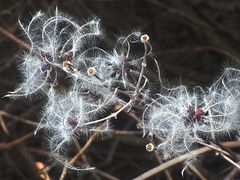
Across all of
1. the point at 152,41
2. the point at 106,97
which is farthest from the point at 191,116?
the point at 152,41

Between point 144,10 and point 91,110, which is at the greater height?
point 144,10

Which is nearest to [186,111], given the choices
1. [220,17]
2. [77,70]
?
[77,70]

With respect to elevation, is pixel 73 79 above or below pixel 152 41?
below

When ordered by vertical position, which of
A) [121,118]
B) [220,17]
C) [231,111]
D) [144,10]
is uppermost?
[144,10]

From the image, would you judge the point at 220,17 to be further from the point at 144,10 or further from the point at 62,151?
the point at 62,151

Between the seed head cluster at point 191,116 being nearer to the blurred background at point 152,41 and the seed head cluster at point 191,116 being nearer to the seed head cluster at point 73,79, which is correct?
the seed head cluster at point 73,79

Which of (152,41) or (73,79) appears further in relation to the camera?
(152,41)

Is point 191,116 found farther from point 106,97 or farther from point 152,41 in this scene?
point 152,41

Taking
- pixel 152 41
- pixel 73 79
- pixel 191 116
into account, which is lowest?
pixel 191 116

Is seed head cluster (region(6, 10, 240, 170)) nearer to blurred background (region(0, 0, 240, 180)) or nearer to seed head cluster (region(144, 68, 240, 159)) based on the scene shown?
seed head cluster (region(144, 68, 240, 159))
